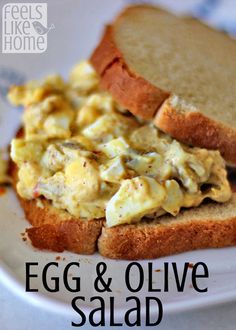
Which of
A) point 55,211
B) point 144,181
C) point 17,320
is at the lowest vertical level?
point 17,320

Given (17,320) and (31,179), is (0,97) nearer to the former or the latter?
(31,179)

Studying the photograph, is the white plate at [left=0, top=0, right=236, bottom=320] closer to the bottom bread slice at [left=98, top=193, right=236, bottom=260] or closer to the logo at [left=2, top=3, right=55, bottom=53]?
the bottom bread slice at [left=98, top=193, right=236, bottom=260]

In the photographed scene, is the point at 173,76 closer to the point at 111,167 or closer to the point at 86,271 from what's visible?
the point at 111,167

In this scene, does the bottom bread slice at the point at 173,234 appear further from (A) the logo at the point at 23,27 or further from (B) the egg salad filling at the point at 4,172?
(A) the logo at the point at 23,27

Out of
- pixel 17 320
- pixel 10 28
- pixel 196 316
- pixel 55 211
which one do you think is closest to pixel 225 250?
pixel 196 316

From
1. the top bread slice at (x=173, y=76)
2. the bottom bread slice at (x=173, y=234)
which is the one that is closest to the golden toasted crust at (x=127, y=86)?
the top bread slice at (x=173, y=76)

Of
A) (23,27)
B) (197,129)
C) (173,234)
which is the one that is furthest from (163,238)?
(23,27)
